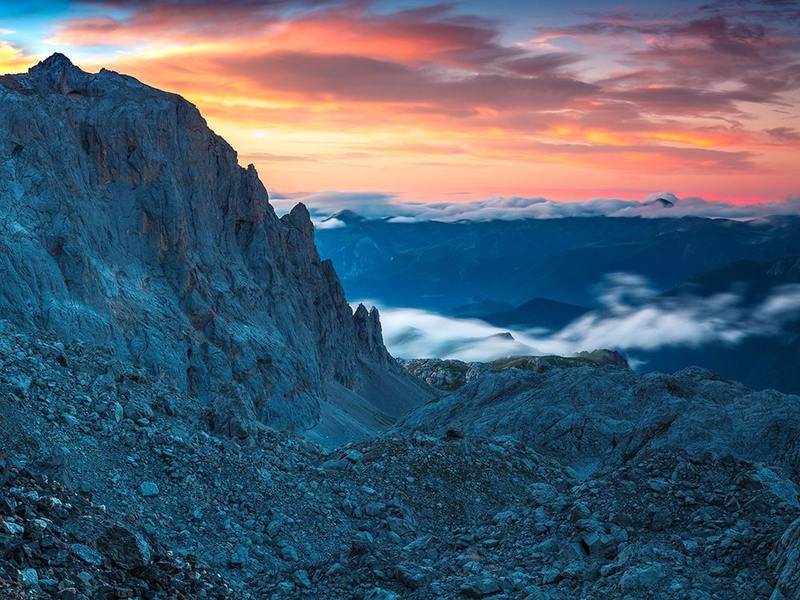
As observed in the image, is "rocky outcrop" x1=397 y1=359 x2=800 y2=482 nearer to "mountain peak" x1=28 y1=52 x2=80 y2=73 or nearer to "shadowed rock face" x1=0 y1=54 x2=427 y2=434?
"shadowed rock face" x1=0 y1=54 x2=427 y2=434

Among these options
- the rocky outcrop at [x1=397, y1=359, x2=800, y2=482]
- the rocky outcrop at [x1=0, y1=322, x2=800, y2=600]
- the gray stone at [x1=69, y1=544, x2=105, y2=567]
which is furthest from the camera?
the rocky outcrop at [x1=397, y1=359, x2=800, y2=482]

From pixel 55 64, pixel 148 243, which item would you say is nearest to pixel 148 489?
pixel 148 243

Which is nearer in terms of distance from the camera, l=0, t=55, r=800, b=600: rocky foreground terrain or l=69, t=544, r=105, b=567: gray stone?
l=69, t=544, r=105, b=567: gray stone

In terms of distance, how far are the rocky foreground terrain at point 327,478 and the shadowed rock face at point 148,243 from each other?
1.44 ft

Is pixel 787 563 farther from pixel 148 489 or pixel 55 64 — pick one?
pixel 55 64

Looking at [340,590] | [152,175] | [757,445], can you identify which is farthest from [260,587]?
[152,175]

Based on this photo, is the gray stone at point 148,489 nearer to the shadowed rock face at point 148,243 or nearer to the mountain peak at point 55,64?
the shadowed rock face at point 148,243

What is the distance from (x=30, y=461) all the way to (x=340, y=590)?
992 centimetres

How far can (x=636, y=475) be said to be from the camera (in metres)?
27.4

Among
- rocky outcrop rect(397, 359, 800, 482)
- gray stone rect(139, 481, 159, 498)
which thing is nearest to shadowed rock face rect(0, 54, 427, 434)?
rocky outcrop rect(397, 359, 800, 482)

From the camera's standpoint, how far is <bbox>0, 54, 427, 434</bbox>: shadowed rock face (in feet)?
240

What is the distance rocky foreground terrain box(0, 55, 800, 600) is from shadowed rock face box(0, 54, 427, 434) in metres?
0.44

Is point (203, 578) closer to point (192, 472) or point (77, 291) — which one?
point (192, 472)

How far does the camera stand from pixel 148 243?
310 ft
